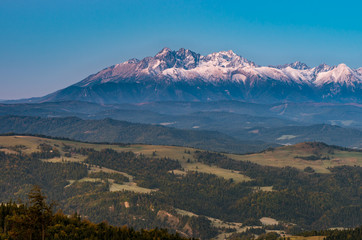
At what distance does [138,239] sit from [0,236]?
174 feet

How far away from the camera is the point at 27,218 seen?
109500 mm

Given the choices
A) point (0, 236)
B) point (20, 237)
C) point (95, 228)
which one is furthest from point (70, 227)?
point (20, 237)

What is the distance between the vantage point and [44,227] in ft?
369

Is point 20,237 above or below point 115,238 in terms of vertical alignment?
above

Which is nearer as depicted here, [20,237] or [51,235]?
[20,237]

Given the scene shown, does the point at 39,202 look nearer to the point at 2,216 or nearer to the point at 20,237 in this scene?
the point at 20,237

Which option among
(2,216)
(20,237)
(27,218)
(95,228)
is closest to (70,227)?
(95,228)

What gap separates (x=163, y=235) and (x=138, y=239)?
18400 millimetres

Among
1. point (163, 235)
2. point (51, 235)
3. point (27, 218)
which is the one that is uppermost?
point (27, 218)

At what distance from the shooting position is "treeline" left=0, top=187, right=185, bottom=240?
108500 mm

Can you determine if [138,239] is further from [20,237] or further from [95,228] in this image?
[20,237]

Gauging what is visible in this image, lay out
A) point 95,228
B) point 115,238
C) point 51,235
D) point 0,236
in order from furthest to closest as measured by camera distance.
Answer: point 95,228 < point 115,238 < point 51,235 < point 0,236

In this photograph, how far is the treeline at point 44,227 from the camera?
108500mm

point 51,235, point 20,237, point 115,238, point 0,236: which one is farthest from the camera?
point 115,238
